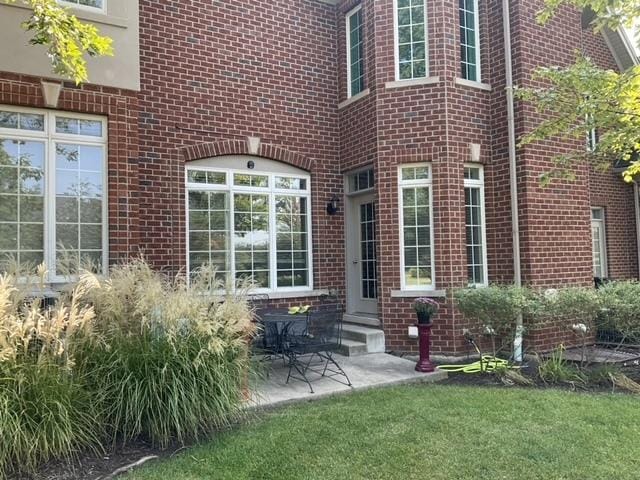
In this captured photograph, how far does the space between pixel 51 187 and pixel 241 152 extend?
3.00m

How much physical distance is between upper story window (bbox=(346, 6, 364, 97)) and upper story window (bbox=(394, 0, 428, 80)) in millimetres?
864

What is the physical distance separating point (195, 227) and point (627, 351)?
7.15 m

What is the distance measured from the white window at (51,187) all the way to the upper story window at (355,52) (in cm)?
457

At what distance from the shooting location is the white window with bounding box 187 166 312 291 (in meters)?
7.91

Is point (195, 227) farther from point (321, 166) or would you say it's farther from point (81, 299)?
point (81, 299)

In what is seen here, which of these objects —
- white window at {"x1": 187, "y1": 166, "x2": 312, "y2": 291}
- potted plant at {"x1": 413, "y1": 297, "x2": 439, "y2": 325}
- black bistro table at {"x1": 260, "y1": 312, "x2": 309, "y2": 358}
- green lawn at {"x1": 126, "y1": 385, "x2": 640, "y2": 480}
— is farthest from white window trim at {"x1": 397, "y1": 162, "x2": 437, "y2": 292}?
green lawn at {"x1": 126, "y1": 385, "x2": 640, "y2": 480}

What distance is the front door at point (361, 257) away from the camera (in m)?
8.78

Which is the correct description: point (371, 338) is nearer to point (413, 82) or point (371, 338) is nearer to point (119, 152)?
point (413, 82)

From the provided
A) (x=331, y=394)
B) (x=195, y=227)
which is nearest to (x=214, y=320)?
(x=331, y=394)

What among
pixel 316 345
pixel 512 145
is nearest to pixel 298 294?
pixel 316 345

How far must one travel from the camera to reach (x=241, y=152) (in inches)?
322

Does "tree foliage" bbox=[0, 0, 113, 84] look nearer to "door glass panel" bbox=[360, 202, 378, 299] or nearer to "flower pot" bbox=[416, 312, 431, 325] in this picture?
"flower pot" bbox=[416, 312, 431, 325]

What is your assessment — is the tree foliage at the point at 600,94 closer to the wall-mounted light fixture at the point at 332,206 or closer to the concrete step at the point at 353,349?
the wall-mounted light fixture at the point at 332,206

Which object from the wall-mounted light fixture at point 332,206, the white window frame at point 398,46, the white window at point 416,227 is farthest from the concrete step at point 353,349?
the white window frame at point 398,46
